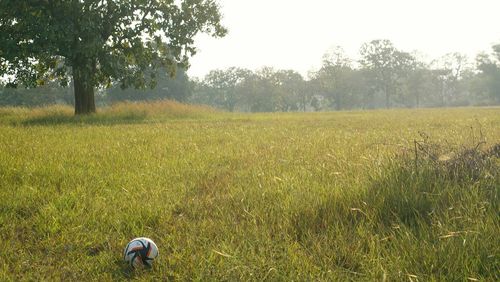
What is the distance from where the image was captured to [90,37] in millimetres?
17188

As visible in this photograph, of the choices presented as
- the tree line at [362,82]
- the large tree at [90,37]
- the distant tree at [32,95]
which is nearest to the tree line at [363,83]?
the tree line at [362,82]

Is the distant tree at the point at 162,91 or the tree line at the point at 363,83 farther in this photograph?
the tree line at the point at 363,83

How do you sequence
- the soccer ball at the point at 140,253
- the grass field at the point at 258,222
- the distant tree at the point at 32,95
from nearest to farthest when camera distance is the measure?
the grass field at the point at 258,222, the soccer ball at the point at 140,253, the distant tree at the point at 32,95

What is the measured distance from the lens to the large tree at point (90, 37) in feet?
54.1

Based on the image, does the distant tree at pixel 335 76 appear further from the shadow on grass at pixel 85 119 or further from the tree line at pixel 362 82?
the shadow on grass at pixel 85 119

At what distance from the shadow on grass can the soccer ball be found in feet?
46.2

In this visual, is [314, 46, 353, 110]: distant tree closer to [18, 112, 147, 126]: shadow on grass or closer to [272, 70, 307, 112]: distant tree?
[272, 70, 307, 112]: distant tree

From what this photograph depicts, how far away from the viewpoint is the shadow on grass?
15.8 metres

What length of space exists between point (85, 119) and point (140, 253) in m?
16.6

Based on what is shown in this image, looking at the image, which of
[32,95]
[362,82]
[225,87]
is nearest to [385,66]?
[362,82]

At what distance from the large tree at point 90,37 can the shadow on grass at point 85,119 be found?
191cm

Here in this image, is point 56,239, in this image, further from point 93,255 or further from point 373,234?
point 373,234

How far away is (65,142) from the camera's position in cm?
888

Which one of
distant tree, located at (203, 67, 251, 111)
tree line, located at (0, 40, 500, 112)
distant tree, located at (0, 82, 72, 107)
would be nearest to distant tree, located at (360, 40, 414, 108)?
tree line, located at (0, 40, 500, 112)
